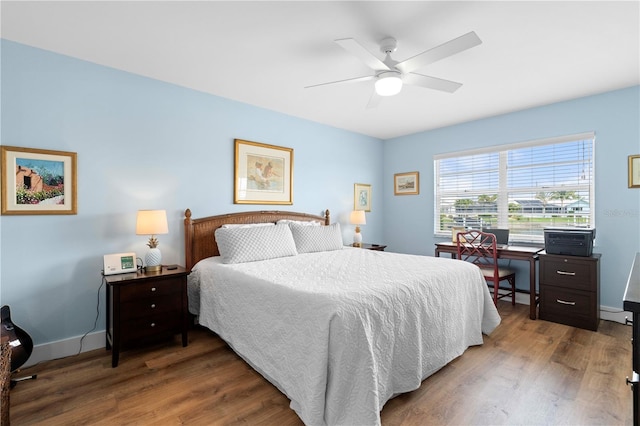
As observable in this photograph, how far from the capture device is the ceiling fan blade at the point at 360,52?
1.82 m

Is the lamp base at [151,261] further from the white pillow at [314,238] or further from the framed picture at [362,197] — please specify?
the framed picture at [362,197]

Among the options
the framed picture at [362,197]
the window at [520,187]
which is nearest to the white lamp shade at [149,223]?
the framed picture at [362,197]

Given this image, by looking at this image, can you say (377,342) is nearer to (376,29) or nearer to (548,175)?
(376,29)

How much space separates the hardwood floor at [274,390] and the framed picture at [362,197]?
2668mm

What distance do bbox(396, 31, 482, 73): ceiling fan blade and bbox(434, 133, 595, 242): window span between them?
250cm

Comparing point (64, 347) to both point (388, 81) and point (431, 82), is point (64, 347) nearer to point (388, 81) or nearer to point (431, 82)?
point (388, 81)

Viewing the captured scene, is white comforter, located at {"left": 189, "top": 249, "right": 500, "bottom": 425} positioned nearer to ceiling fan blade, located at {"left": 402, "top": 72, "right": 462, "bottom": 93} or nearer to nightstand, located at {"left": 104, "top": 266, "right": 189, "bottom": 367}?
nightstand, located at {"left": 104, "top": 266, "right": 189, "bottom": 367}

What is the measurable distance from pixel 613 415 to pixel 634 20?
2.44m

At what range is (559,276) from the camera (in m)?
3.16

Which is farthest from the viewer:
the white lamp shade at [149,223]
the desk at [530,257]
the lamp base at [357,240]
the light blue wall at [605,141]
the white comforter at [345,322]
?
the lamp base at [357,240]

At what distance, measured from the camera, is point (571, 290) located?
3.08 meters

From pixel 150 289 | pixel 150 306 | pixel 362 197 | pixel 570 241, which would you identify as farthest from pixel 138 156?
pixel 570 241

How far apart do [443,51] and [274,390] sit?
7.95 ft

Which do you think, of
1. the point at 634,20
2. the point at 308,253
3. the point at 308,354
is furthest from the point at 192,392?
the point at 634,20
